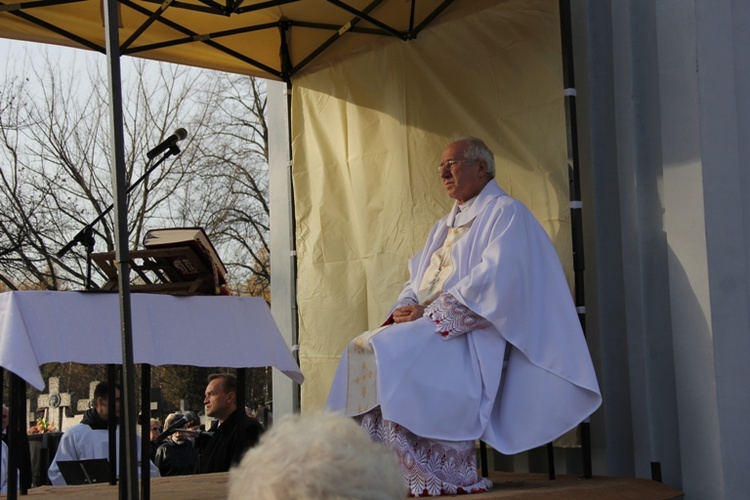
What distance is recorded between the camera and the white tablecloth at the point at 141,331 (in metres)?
3.55

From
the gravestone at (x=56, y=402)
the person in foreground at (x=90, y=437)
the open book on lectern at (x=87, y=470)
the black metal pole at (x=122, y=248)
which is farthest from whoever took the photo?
the gravestone at (x=56, y=402)

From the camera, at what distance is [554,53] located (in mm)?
5324

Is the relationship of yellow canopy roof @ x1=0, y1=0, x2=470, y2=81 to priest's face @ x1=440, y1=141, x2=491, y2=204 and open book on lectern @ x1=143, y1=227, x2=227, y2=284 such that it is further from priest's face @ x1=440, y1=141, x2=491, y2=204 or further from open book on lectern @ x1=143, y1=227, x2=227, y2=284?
open book on lectern @ x1=143, y1=227, x2=227, y2=284

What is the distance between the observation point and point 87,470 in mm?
5934

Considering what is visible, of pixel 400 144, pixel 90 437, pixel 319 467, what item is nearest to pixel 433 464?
pixel 400 144

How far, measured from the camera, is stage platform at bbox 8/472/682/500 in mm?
3918

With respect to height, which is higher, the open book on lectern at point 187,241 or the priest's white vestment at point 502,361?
the open book on lectern at point 187,241

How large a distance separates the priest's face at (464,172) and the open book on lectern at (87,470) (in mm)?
2777

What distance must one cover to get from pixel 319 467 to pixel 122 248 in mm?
1888

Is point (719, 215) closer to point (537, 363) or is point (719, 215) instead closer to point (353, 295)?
point (537, 363)

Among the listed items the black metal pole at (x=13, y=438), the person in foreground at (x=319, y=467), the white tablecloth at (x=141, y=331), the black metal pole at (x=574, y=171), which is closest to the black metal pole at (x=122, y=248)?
the white tablecloth at (x=141, y=331)

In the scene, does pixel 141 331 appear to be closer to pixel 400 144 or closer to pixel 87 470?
pixel 87 470

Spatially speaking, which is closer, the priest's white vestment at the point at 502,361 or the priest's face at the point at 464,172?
the priest's white vestment at the point at 502,361

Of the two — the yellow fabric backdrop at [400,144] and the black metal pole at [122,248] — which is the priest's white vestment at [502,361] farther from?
the black metal pole at [122,248]
